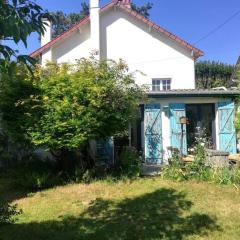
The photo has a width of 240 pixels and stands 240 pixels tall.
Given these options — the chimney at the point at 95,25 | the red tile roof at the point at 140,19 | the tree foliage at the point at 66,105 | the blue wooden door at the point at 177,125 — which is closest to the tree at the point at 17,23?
the tree foliage at the point at 66,105

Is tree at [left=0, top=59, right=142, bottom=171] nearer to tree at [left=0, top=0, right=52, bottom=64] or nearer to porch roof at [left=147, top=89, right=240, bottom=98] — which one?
porch roof at [left=147, top=89, right=240, bottom=98]

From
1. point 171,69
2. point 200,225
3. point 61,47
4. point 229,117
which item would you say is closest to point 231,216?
point 200,225

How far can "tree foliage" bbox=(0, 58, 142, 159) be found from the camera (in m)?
11.4

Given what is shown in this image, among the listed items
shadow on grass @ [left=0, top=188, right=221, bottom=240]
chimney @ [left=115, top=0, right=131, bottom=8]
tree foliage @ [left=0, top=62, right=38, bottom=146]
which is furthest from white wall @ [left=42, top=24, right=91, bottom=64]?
shadow on grass @ [left=0, top=188, right=221, bottom=240]

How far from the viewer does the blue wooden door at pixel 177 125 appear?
16.2m

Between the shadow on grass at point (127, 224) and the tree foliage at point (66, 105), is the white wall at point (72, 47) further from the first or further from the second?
the shadow on grass at point (127, 224)

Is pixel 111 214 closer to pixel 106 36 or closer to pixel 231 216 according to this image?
pixel 231 216

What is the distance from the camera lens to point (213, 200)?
915 cm

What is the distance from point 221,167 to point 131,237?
5.18 m

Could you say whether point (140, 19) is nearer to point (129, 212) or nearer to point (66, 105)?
point (66, 105)

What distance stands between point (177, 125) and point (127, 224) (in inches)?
355

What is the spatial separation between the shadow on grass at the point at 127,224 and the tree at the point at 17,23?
14.2 ft

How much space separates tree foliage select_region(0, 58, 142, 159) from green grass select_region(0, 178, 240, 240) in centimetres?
152

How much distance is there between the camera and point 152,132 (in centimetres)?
1630
